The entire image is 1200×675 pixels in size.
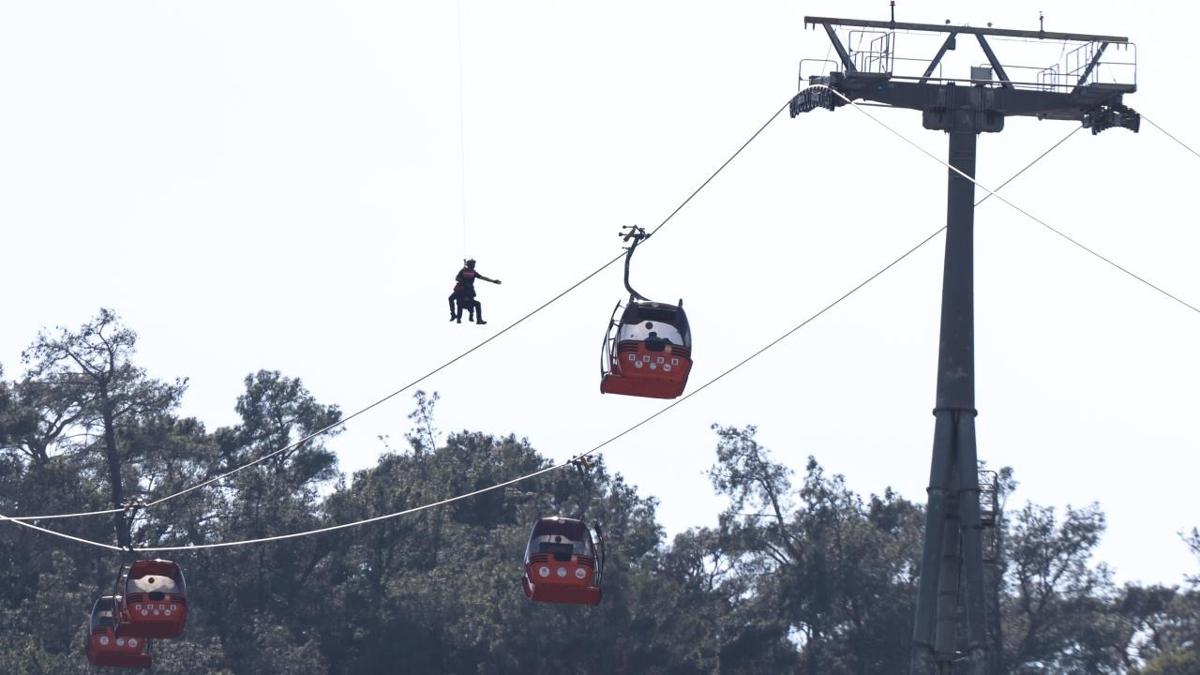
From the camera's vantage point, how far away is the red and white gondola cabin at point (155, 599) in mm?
44875

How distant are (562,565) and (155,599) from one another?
9.83 metres

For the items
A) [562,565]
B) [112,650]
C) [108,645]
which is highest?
[562,565]

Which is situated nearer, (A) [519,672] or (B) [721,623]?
(A) [519,672]

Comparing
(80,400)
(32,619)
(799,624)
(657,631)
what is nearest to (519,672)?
(657,631)

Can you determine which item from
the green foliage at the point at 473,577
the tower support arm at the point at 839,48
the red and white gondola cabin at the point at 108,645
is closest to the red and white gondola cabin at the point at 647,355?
the tower support arm at the point at 839,48

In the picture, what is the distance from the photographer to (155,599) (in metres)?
45.0

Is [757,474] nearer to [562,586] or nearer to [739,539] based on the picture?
[739,539]

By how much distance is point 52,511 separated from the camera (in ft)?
308

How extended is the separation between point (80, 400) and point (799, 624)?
36.5m

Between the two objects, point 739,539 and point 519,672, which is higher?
point 739,539

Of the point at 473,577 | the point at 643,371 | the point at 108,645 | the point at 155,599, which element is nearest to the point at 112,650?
the point at 108,645

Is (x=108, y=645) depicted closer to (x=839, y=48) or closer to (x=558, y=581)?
(x=558, y=581)

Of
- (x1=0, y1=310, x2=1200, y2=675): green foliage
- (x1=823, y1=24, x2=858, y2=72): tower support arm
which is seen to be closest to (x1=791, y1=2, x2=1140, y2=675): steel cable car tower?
(x1=823, y1=24, x2=858, y2=72): tower support arm

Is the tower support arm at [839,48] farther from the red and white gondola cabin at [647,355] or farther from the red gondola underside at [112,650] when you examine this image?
the red gondola underside at [112,650]
